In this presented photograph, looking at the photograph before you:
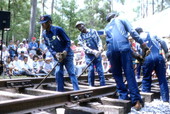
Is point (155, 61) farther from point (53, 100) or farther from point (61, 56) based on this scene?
point (53, 100)

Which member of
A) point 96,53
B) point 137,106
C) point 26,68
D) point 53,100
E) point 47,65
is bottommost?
point 137,106

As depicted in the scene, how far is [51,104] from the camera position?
3.72 m

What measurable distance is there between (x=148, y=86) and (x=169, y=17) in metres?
20.4

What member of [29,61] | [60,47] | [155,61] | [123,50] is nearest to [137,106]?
[123,50]

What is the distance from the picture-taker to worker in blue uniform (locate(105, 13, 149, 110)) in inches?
173

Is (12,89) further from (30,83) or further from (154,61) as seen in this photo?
(154,61)

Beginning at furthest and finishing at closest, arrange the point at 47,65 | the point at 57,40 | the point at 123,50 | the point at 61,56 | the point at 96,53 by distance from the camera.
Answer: the point at 47,65
the point at 96,53
the point at 57,40
the point at 61,56
the point at 123,50

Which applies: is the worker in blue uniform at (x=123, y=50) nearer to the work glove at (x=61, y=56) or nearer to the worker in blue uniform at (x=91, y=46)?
the work glove at (x=61, y=56)

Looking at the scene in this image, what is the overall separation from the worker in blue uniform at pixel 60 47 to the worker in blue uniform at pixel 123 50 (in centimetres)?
106

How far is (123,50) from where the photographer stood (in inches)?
173

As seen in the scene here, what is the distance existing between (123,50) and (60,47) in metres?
1.61

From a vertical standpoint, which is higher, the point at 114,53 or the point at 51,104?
the point at 114,53

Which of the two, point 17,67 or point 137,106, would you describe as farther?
point 17,67

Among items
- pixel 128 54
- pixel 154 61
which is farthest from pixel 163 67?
pixel 128 54
